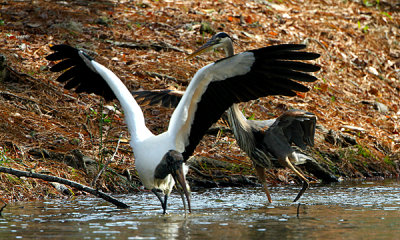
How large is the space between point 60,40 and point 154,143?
513cm

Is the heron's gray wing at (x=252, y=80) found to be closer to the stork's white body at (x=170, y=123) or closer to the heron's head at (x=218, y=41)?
the stork's white body at (x=170, y=123)

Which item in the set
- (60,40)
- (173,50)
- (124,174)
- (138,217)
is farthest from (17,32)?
(138,217)

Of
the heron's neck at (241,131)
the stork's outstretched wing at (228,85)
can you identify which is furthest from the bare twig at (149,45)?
the stork's outstretched wing at (228,85)

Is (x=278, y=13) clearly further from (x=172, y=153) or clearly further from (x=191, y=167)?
(x=172, y=153)

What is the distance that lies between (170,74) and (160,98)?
242 cm

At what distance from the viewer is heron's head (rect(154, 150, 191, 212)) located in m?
5.95

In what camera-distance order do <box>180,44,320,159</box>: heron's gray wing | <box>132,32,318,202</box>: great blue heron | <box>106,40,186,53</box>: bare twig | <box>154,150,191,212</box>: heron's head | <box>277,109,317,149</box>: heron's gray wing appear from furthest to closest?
<box>106,40,186,53</box>: bare twig
<box>132,32,318,202</box>: great blue heron
<box>277,109,317,149</box>: heron's gray wing
<box>154,150,191,212</box>: heron's head
<box>180,44,320,159</box>: heron's gray wing

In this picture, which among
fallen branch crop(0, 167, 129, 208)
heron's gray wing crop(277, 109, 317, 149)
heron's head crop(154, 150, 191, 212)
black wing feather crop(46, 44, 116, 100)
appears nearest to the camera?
fallen branch crop(0, 167, 129, 208)

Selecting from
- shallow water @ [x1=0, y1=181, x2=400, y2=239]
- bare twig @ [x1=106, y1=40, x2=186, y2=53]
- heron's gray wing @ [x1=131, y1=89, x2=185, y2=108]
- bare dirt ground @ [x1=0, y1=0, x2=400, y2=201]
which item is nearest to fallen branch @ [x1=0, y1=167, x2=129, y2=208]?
shallow water @ [x1=0, y1=181, x2=400, y2=239]

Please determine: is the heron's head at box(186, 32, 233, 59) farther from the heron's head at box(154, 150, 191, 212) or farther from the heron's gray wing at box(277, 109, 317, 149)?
the heron's head at box(154, 150, 191, 212)

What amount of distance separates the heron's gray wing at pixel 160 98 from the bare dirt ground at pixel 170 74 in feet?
1.78

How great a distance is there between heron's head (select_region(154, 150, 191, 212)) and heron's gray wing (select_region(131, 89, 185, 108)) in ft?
6.19

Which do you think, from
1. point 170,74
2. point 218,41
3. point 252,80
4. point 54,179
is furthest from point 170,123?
point 170,74

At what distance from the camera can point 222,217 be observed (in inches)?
215
